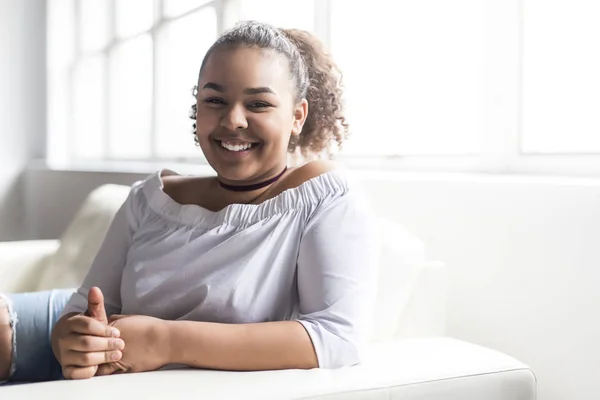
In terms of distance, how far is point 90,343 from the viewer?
3.78 feet

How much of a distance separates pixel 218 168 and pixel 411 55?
3.79 feet

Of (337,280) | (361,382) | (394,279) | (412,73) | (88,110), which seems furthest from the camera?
(88,110)

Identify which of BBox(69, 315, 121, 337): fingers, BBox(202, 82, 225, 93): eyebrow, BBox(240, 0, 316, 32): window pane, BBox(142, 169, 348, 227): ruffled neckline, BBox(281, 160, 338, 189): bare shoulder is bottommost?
BBox(69, 315, 121, 337): fingers

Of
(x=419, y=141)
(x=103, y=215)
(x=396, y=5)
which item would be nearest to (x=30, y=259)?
(x=103, y=215)

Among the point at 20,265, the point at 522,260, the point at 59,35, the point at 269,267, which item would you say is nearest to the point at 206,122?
the point at 269,267

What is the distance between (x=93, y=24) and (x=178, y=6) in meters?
1.24

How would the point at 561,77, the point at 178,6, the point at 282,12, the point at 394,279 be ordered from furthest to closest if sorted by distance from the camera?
1. the point at 178,6
2. the point at 282,12
3. the point at 561,77
4. the point at 394,279

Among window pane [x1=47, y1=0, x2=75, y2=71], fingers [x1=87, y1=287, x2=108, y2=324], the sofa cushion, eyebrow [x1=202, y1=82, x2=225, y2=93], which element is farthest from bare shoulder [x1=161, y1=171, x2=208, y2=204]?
window pane [x1=47, y1=0, x2=75, y2=71]

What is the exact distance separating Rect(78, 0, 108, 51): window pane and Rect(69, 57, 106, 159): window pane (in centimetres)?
10

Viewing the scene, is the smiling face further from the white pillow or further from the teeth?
the white pillow

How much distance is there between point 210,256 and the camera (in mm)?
1336

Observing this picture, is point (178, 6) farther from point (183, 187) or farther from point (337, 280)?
point (337, 280)

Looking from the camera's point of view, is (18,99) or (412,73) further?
(18,99)

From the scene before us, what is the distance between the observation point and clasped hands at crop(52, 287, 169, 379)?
1150mm
